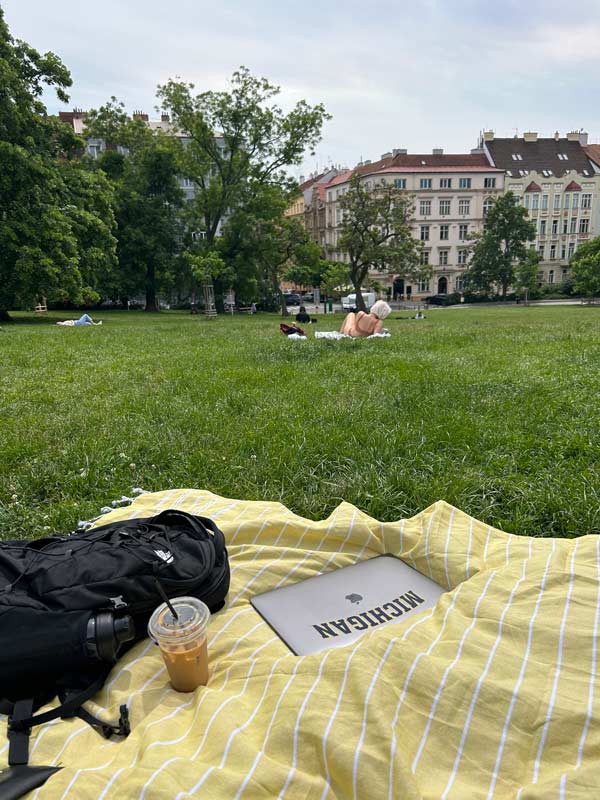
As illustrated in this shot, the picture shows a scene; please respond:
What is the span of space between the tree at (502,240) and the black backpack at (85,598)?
5313 cm

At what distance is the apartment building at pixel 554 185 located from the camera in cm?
6009

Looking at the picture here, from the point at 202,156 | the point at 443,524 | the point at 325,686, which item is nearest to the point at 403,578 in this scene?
the point at 443,524

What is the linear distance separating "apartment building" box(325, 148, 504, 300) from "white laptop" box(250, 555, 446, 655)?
189ft

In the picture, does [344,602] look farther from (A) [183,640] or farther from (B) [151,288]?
(B) [151,288]

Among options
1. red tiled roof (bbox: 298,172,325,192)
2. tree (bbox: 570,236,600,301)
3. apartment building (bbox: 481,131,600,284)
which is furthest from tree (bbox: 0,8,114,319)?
red tiled roof (bbox: 298,172,325,192)

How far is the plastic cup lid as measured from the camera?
1.59 m

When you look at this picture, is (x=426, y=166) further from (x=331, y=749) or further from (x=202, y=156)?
(x=331, y=749)

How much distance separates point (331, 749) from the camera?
4.27 feet

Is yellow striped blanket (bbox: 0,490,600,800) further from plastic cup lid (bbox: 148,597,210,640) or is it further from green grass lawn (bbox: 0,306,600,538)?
green grass lawn (bbox: 0,306,600,538)

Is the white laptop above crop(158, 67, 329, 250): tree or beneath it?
beneath

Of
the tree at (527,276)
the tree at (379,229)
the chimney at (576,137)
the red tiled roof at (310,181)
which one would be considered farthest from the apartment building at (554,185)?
the tree at (379,229)

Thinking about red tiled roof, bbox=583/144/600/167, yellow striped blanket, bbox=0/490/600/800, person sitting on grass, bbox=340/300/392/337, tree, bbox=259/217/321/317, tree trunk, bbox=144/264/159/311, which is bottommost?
yellow striped blanket, bbox=0/490/600/800

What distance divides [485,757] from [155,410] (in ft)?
14.5

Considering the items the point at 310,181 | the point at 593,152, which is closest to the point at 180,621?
the point at 593,152
